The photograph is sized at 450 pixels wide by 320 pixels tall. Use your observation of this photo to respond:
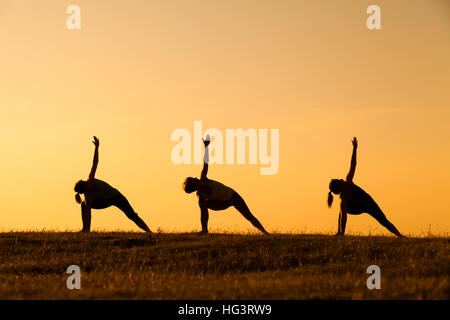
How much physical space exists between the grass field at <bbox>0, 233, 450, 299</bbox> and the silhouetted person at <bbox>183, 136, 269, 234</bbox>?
1730 millimetres

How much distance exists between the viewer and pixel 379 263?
1838 centimetres

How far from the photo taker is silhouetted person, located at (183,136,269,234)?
82.2 feet

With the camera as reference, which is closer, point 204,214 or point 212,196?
point 204,214

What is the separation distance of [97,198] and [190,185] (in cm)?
413

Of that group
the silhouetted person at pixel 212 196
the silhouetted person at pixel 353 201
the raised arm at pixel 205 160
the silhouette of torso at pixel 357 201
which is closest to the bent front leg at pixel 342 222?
the silhouetted person at pixel 353 201

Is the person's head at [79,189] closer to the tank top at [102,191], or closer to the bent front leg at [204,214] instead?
the tank top at [102,191]

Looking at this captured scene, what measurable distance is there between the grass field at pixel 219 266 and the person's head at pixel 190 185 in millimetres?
1775

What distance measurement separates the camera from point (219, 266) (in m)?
18.8

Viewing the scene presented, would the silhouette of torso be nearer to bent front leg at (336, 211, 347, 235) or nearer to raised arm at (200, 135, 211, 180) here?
bent front leg at (336, 211, 347, 235)

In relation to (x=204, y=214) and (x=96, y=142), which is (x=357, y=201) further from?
(x=96, y=142)

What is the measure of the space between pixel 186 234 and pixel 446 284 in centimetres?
1247

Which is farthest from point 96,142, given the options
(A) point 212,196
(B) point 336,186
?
(B) point 336,186
